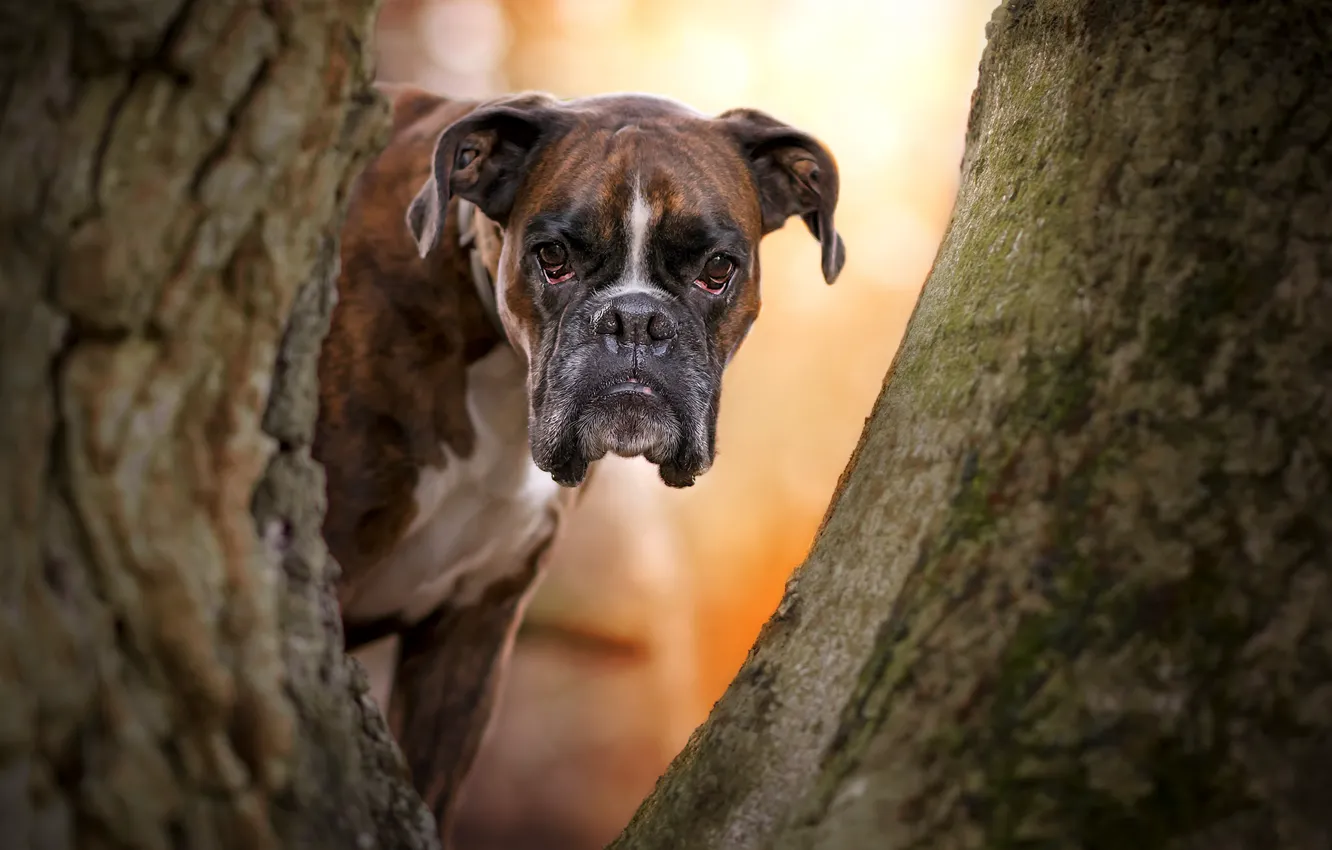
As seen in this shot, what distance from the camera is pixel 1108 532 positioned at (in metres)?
0.98

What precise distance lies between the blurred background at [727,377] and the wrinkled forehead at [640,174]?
1.78m

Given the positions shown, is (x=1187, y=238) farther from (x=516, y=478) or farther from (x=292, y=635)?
(x=516, y=478)

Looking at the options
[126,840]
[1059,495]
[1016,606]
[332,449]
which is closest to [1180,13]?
[1059,495]

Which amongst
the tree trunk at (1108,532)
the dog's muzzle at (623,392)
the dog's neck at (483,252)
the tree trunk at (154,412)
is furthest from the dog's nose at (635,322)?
the tree trunk at (154,412)

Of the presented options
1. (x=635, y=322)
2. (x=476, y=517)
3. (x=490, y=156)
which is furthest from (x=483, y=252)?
(x=476, y=517)

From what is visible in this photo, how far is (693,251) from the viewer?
2029 mm

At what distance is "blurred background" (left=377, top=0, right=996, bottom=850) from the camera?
3.78m

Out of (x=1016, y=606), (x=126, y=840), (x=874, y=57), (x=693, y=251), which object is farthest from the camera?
(x=874, y=57)

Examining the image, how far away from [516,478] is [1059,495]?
150 centimetres

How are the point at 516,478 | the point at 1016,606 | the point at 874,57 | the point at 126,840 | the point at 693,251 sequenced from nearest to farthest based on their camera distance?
the point at 126,840, the point at 1016,606, the point at 693,251, the point at 516,478, the point at 874,57

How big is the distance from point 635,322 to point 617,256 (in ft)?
0.51

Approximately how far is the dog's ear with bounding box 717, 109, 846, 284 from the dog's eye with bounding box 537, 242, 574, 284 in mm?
449

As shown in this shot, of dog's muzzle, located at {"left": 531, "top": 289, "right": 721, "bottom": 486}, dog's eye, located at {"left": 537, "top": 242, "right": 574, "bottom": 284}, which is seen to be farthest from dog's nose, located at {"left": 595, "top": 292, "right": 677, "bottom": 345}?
dog's eye, located at {"left": 537, "top": 242, "right": 574, "bottom": 284}

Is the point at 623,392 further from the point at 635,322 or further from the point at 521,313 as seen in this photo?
the point at 521,313
